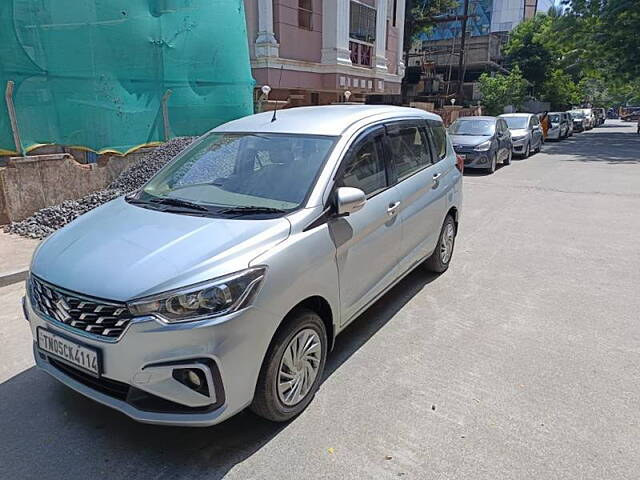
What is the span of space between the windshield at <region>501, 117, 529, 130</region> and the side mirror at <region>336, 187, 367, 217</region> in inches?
636

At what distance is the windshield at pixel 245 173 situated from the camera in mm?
3041

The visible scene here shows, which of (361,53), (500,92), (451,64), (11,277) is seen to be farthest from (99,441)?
(451,64)

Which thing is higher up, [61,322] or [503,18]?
[503,18]

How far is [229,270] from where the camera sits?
2342mm

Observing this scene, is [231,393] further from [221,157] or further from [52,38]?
[52,38]

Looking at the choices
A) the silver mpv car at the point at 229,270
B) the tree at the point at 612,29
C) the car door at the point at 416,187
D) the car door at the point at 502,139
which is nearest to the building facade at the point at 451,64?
the tree at the point at 612,29

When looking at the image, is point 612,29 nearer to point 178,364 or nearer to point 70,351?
point 178,364

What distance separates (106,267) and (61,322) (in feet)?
1.29

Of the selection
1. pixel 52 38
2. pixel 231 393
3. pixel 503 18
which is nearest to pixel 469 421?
pixel 231 393

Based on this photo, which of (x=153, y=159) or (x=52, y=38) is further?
(x=153, y=159)

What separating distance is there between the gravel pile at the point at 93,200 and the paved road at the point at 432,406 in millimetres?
1821

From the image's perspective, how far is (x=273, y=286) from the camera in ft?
8.08

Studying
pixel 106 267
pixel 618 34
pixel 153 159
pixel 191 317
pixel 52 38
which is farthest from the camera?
pixel 618 34

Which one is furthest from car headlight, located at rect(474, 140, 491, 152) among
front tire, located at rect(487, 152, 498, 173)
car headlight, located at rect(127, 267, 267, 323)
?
car headlight, located at rect(127, 267, 267, 323)
